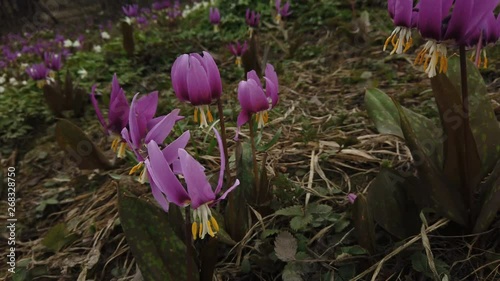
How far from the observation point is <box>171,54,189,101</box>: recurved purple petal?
1228mm

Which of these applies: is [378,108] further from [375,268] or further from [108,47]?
[108,47]

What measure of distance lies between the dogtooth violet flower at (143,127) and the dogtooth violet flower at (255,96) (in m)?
0.25

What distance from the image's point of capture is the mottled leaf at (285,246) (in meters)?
1.37

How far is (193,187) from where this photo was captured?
1003 millimetres

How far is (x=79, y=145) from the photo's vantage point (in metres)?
2.25

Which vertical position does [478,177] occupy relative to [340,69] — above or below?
above

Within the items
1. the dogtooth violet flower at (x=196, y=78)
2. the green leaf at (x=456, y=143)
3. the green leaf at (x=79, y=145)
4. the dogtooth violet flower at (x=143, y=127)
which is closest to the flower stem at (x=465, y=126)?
the green leaf at (x=456, y=143)

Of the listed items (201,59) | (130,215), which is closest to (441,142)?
(201,59)

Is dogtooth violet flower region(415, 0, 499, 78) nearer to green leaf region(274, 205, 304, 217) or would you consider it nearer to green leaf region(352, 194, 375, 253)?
green leaf region(352, 194, 375, 253)

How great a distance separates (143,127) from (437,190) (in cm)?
85

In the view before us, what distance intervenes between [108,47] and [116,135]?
12.6 ft

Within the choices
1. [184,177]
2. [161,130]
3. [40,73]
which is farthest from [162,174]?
[40,73]

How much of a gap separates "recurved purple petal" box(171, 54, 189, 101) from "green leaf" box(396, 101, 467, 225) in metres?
0.62

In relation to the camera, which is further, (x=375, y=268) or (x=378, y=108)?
(x=378, y=108)
